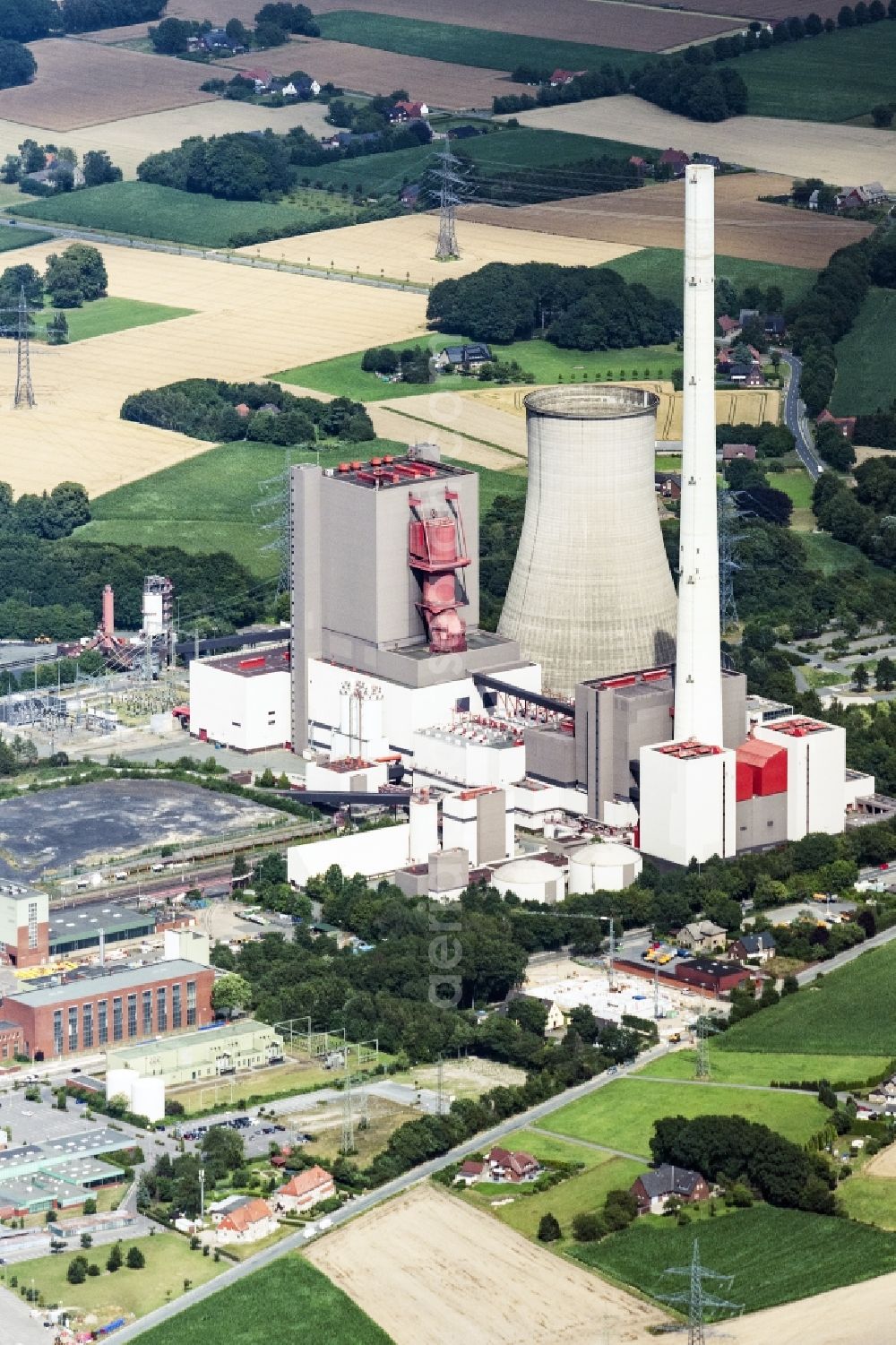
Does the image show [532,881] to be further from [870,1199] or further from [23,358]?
[23,358]

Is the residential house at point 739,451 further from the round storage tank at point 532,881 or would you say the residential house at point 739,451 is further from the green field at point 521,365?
the round storage tank at point 532,881

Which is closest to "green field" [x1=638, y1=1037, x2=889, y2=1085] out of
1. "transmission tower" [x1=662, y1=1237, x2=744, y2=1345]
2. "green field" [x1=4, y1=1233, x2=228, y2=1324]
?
"transmission tower" [x1=662, y1=1237, x2=744, y2=1345]

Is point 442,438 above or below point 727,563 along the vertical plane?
above

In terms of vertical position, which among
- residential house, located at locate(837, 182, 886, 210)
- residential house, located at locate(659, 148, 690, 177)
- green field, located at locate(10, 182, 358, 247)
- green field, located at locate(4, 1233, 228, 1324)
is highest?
residential house, located at locate(659, 148, 690, 177)

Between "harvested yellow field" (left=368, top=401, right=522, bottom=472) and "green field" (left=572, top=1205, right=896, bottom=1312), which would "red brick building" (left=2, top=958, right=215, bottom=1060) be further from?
"harvested yellow field" (left=368, top=401, right=522, bottom=472)

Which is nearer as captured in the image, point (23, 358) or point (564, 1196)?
point (564, 1196)

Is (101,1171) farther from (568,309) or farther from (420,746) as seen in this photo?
(568,309)

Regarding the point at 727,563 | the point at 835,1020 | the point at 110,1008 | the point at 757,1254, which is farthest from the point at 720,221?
the point at 757,1254
